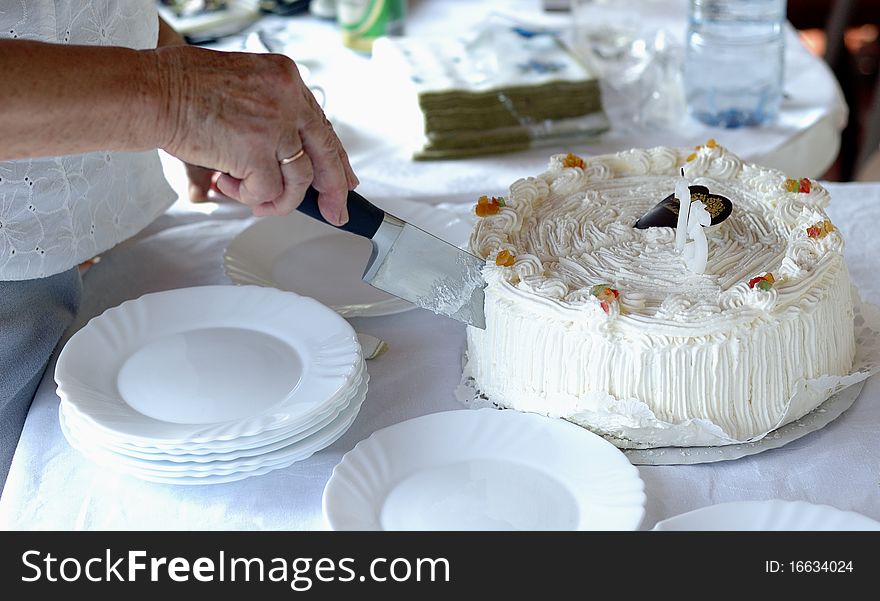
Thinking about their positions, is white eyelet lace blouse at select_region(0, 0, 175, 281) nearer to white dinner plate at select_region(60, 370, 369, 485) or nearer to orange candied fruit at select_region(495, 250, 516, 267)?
white dinner plate at select_region(60, 370, 369, 485)

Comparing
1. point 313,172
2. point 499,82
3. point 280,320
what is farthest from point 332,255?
point 499,82

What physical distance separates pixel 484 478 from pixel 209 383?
0.36m

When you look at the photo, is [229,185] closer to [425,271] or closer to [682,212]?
[425,271]

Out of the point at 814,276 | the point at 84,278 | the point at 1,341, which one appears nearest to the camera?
the point at 814,276

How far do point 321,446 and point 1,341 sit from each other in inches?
19.7

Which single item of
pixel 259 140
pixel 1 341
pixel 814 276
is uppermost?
pixel 259 140

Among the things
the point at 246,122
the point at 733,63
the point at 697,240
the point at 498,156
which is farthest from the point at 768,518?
the point at 733,63

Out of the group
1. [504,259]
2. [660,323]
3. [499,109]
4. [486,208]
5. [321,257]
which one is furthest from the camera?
[499,109]

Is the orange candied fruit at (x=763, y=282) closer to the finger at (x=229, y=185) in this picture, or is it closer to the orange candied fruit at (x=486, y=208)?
the orange candied fruit at (x=486, y=208)

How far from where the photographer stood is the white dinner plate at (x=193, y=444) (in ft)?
3.62

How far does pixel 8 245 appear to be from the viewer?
4.47 ft

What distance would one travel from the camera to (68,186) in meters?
1.42

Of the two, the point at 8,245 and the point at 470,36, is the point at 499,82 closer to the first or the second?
the point at 470,36

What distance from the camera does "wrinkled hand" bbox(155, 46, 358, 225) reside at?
3.69ft
